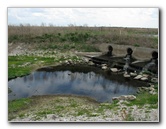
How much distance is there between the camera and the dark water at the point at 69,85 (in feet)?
15.6

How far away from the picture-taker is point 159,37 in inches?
159

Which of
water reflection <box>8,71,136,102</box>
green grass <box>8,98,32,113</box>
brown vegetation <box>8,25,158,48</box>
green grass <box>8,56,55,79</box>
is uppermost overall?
brown vegetation <box>8,25,158,48</box>

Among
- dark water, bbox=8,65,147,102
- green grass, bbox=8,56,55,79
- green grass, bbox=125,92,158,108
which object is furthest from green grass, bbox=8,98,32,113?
green grass, bbox=125,92,158,108

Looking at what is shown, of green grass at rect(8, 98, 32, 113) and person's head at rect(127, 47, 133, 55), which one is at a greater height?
person's head at rect(127, 47, 133, 55)

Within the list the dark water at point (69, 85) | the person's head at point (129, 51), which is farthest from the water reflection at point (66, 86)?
the person's head at point (129, 51)

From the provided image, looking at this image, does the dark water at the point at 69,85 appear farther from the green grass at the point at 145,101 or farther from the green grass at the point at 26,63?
the green grass at the point at 145,101

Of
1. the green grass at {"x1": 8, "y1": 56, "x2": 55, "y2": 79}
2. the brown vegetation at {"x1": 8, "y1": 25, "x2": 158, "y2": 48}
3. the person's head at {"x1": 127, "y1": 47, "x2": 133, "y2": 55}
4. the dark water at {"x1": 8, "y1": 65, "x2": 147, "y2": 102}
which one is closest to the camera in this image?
the brown vegetation at {"x1": 8, "y1": 25, "x2": 158, "y2": 48}

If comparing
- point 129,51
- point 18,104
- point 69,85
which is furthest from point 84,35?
point 18,104

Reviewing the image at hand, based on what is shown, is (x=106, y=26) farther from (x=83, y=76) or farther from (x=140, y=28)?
(x=83, y=76)

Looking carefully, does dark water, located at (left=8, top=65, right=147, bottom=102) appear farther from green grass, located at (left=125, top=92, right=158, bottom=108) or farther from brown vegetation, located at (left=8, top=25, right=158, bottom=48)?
brown vegetation, located at (left=8, top=25, right=158, bottom=48)

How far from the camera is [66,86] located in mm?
5207

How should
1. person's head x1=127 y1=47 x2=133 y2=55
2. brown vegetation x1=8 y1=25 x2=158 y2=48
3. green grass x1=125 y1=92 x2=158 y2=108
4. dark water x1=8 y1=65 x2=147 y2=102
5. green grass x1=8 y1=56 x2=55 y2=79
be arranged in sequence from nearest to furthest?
green grass x1=125 y1=92 x2=158 y2=108 < brown vegetation x1=8 y1=25 x2=158 y2=48 < dark water x1=8 y1=65 x2=147 y2=102 < green grass x1=8 y1=56 x2=55 y2=79 < person's head x1=127 y1=47 x2=133 y2=55

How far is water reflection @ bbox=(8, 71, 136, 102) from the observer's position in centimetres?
476

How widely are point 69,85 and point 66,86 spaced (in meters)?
0.16
